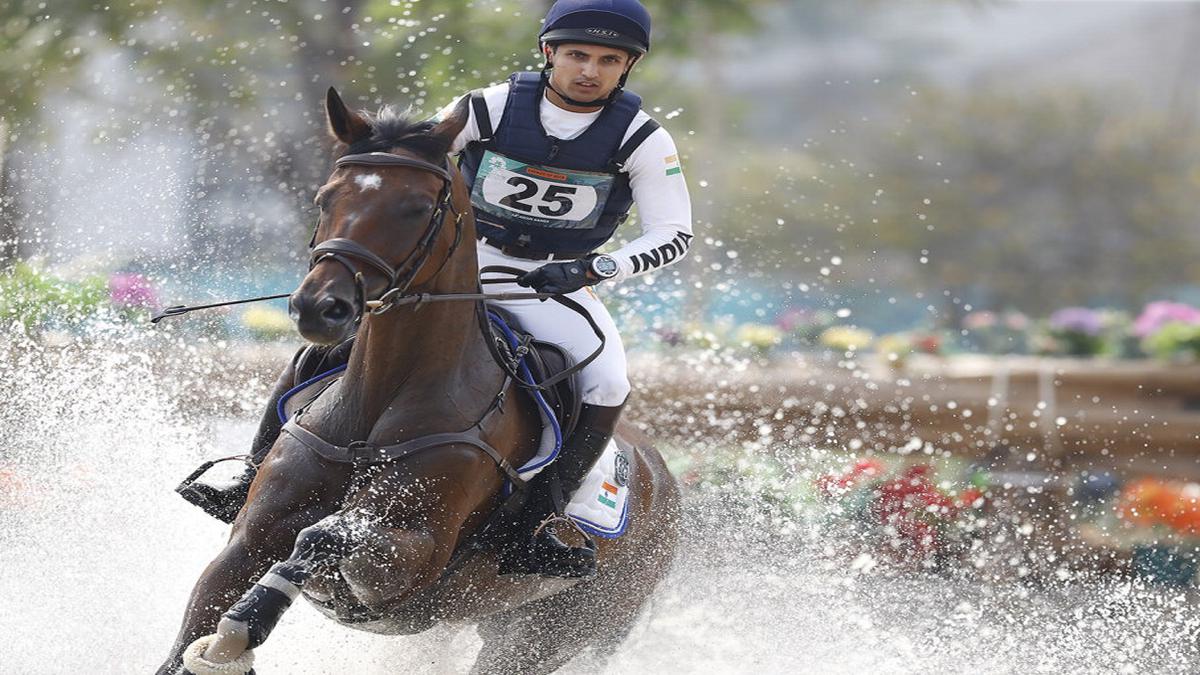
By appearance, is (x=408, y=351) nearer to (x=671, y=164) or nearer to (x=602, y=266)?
(x=602, y=266)

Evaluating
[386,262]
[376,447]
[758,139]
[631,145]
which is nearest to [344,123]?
[386,262]

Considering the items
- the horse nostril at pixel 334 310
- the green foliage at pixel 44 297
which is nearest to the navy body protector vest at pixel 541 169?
the horse nostril at pixel 334 310

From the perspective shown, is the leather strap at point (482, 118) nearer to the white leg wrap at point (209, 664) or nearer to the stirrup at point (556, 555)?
the stirrup at point (556, 555)

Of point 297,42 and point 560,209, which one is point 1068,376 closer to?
point 297,42

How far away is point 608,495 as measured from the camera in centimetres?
610

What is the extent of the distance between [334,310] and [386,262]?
0.32 m

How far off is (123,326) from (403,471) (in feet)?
18.1

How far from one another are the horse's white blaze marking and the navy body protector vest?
108 centimetres

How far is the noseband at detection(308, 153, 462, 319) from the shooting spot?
4.27 m

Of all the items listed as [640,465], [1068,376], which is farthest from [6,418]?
[1068,376]

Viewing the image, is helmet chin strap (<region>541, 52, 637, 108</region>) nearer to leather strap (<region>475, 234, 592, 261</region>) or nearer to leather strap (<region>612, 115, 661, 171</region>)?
leather strap (<region>612, 115, 661, 171</region>)

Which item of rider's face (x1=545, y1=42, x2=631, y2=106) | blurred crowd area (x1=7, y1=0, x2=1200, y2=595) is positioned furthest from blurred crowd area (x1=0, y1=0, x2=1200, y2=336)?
rider's face (x1=545, y1=42, x2=631, y2=106)

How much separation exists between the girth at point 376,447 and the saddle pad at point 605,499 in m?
0.91

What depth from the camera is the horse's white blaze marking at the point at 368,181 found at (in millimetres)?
4480
